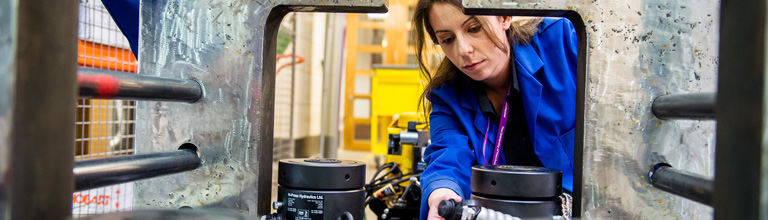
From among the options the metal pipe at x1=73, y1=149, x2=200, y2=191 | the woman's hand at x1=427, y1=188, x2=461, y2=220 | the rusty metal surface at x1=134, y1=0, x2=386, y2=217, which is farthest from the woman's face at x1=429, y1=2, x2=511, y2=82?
the metal pipe at x1=73, y1=149, x2=200, y2=191

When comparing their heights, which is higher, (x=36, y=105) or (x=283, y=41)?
(x=283, y=41)

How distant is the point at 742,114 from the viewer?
0.32m

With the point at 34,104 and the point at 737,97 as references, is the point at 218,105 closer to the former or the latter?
the point at 34,104

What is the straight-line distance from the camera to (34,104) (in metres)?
0.31

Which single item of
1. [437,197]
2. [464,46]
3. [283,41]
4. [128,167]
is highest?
[283,41]

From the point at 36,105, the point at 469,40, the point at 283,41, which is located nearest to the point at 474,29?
the point at 469,40

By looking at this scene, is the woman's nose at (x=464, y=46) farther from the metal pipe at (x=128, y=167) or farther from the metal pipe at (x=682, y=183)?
the metal pipe at (x=128, y=167)

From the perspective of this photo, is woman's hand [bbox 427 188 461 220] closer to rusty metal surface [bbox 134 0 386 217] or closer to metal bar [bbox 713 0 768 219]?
rusty metal surface [bbox 134 0 386 217]

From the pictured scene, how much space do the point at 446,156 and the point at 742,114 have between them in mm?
982

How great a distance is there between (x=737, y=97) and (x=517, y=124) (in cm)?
105

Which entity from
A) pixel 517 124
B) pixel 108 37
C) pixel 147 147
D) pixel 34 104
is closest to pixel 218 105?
pixel 147 147

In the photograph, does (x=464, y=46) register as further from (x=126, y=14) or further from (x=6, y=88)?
(x=6, y=88)

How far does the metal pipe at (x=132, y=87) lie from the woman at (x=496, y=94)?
1.87 ft

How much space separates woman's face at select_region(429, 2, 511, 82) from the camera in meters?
1.20
